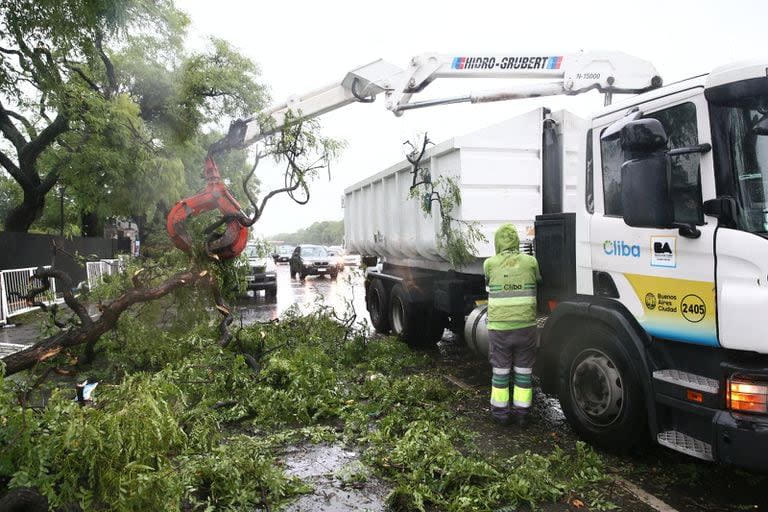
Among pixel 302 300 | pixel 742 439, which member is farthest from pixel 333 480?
pixel 302 300

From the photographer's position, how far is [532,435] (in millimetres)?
4523

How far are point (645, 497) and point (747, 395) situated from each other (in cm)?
100

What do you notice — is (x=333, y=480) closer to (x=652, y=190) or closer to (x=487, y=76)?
(x=652, y=190)

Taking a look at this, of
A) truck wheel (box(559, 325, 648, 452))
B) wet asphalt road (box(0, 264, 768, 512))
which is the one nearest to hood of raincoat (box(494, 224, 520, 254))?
truck wheel (box(559, 325, 648, 452))

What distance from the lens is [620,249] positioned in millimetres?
3783

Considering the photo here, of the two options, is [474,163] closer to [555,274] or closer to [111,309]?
[555,274]

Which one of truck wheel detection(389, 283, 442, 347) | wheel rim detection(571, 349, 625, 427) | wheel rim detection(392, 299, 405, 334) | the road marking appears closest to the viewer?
the road marking

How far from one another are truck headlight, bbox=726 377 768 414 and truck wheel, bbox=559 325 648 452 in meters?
0.70

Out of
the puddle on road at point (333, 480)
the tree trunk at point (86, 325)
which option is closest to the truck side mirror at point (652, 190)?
the puddle on road at point (333, 480)

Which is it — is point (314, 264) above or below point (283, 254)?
below

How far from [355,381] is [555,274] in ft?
8.95

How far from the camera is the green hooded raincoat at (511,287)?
4.73 meters

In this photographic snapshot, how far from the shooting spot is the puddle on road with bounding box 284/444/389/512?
133 inches

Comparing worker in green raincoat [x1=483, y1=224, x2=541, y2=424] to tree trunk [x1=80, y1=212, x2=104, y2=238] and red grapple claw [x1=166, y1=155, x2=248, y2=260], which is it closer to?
red grapple claw [x1=166, y1=155, x2=248, y2=260]
